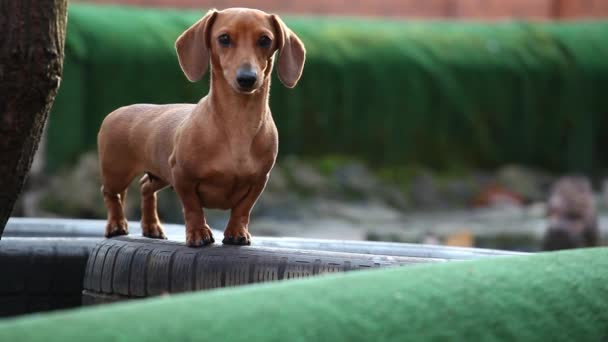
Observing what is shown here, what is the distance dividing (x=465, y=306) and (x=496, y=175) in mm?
10096

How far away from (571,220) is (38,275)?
590 centimetres

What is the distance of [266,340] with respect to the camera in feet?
5.07

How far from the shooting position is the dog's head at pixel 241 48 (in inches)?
113

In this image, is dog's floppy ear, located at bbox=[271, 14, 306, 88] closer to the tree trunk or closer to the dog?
the tree trunk

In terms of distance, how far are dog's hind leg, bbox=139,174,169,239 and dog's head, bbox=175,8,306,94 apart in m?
0.51

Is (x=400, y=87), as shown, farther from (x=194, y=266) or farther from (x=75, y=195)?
(x=194, y=266)

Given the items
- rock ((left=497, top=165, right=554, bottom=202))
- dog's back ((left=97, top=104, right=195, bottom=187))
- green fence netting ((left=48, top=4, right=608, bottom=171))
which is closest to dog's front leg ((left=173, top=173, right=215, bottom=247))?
dog's back ((left=97, top=104, right=195, bottom=187))

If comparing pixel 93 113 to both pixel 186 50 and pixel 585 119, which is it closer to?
pixel 585 119

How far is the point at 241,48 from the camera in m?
2.88

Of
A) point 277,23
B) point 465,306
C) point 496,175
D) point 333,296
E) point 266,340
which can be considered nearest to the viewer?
point 266,340

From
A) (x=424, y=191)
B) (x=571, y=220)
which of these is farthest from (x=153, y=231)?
(x=424, y=191)

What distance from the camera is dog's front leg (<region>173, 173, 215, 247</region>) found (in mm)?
2979

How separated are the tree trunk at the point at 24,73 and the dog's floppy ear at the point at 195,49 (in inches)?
19.1

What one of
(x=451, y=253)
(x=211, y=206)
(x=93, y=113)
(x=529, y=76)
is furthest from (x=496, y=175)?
(x=211, y=206)
